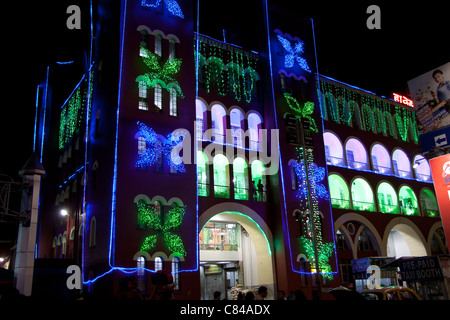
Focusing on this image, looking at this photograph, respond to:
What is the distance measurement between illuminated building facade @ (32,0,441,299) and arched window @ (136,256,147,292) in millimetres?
71

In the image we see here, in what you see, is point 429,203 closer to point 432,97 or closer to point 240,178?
point 240,178

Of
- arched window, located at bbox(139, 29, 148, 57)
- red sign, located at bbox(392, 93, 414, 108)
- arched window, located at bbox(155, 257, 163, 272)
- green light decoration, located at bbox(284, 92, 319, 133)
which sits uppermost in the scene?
red sign, located at bbox(392, 93, 414, 108)

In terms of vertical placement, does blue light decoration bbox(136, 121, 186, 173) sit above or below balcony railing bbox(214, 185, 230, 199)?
above

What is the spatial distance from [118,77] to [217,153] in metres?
7.47

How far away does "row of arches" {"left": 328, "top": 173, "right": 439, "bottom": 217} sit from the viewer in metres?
33.2

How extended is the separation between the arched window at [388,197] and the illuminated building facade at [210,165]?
0.43 ft

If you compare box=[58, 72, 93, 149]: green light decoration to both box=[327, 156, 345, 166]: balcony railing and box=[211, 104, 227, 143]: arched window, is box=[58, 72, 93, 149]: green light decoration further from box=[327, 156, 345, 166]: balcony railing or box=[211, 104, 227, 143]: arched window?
box=[327, 156, 345, 166]: balcony railing

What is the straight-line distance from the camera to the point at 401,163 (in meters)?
39.1

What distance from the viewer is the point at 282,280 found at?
26453mm

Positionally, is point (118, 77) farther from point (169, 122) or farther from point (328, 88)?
point (328, 88)

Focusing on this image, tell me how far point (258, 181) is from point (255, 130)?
11.6ft

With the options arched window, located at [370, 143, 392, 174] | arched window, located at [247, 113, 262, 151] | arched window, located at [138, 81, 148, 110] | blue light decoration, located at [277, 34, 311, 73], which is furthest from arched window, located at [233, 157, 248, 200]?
arched window, located at [370, 143, 392, 174]

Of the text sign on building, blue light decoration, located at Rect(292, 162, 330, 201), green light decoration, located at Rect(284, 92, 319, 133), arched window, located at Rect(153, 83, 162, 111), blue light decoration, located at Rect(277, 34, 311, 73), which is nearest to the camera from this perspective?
the text sign on building
